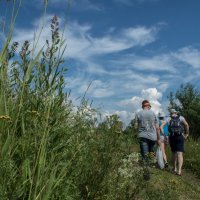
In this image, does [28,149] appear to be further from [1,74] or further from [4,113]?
[1,74]

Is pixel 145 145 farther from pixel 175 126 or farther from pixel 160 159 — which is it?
pixel 160 159

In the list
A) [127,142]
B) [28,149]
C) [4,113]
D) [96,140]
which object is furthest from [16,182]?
[127,142]

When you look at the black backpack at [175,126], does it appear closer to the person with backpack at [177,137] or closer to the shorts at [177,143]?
the person with backpack at [177,137]

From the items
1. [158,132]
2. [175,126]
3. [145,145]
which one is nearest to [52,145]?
[145,145]

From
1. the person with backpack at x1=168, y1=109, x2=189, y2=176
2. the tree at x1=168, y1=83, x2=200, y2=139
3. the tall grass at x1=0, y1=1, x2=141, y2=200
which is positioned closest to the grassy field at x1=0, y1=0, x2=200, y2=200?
the tall grass at x1=0, y1=1, x2=141, y2=200

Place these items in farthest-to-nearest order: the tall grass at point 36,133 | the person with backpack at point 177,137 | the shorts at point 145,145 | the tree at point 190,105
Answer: the tree at point 190,105 → the person with backpack at point 177,137 → the shorts at point 145,145 → the tall grass at point 36,133

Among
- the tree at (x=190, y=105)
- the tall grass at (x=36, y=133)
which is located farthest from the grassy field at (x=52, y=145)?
the tree at (x=190, y=105)

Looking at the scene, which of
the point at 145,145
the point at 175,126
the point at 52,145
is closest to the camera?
the point at 52,145

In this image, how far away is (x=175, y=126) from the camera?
1216cm

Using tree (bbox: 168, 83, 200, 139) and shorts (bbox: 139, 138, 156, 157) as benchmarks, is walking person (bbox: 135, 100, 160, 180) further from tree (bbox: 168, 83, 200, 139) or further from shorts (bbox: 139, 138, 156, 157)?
tree (bbox: 168, 83, 200, 139)

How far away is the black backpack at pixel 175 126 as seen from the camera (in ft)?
39.7

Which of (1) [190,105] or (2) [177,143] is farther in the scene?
(1) [190,105]

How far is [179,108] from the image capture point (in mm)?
52656

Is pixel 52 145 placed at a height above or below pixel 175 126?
below
